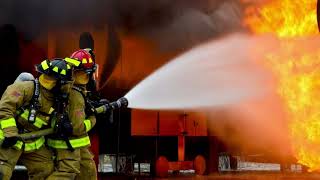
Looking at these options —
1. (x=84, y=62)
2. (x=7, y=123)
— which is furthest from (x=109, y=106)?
(x=7, y=123)

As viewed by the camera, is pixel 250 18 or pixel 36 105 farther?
pixel 250 18

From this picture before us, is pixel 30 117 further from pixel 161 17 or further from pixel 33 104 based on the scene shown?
pixel 161 17

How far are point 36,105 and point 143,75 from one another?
13.9 feet

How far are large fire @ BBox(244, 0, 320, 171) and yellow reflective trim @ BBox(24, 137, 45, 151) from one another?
3592 mm

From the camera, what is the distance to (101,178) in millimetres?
8438

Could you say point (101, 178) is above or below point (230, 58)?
below

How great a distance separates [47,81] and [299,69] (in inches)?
147

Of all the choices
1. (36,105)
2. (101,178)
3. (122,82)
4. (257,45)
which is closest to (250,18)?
(257,45)

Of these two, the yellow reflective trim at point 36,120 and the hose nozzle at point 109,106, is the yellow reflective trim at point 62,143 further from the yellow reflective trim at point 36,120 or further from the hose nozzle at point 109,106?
the hose nozzle at point 109,106

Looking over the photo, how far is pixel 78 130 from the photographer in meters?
4.62

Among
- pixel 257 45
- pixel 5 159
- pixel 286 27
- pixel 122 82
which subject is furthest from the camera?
pixel 122 82

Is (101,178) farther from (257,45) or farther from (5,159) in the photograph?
(5,159)

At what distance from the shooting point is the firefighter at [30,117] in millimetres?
4215

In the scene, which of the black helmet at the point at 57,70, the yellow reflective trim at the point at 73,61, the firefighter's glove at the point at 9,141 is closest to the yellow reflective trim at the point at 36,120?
the firefighter's glove at the point at 9,141
